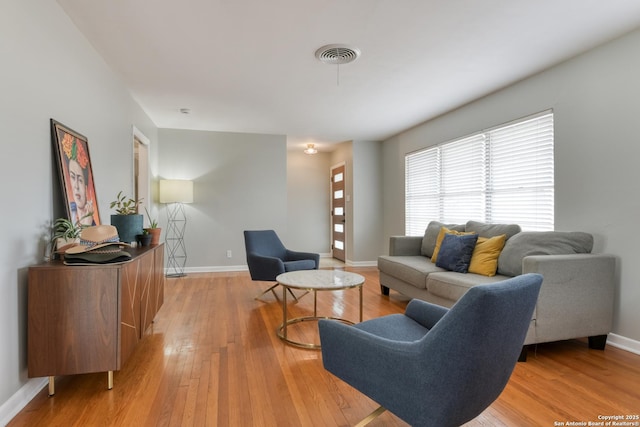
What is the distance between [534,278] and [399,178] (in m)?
5.01

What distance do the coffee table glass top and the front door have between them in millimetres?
4001

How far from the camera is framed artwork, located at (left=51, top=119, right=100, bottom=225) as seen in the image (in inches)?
89.8

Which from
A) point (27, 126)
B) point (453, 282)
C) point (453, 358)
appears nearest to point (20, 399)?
point (27, 126)

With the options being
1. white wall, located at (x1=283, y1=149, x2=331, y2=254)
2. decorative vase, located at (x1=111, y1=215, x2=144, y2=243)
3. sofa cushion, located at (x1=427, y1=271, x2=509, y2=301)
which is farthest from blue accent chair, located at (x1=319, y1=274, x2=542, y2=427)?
white wall, located at (x1=283, y1=149, x2=331, y2=254)

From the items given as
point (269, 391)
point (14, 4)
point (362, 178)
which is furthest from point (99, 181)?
point (362, 178)

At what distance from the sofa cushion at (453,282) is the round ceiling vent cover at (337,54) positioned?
2.14 m

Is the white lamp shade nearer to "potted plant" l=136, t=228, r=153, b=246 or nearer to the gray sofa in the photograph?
"potted plant" l=136, t=228, r=153, b=246

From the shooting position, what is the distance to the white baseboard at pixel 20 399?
5.77ft

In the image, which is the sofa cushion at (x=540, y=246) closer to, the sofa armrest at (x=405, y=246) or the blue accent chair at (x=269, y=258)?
the sofa armrest at (x=405, y=246)

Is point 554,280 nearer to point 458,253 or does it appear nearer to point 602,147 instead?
point 458,253

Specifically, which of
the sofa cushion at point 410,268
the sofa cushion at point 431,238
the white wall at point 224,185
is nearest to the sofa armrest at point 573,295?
the sofa cushion at point 410,268

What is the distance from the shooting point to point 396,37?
9.07 ft

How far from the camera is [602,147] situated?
2887 mm

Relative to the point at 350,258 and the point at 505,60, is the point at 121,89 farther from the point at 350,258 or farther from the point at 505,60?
the point at 350,258
